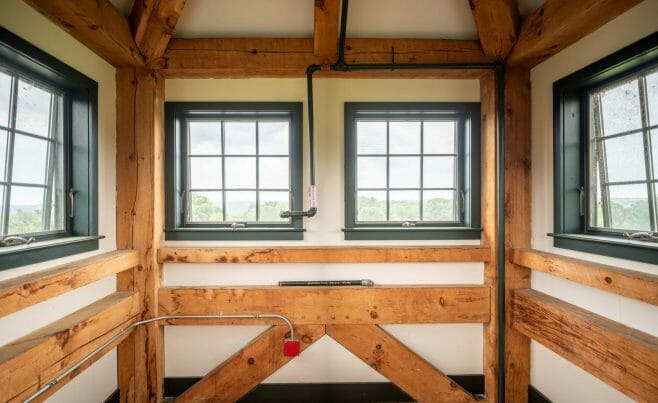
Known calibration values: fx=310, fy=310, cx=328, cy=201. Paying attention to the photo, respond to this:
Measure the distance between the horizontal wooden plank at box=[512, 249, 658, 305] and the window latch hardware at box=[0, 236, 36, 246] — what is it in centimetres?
280

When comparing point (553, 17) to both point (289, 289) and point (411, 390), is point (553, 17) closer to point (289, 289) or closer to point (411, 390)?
point (289, 289)

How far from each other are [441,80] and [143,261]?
2465 mm

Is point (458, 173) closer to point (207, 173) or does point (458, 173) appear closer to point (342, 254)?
point (342, 254)

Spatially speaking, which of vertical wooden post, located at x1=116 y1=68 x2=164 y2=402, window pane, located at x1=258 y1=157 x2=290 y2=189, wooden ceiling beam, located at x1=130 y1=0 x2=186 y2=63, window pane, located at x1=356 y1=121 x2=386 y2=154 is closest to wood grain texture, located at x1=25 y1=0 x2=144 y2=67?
wooden ceiling beam, located at x1=130 y1=0 x2=186 y2=63

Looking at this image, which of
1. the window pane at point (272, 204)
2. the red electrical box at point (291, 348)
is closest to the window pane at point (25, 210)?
the window pane at point (272, 204)

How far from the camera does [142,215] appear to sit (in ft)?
6.90

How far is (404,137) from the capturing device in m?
2.35

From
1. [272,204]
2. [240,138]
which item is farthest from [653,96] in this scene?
[240,138]

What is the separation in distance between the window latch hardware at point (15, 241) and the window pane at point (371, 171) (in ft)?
6.29

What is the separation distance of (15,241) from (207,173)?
111cm

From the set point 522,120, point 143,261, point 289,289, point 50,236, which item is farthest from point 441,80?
point 50,236

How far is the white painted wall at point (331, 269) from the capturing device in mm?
2244

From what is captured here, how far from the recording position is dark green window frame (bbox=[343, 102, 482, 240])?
2.27 meters

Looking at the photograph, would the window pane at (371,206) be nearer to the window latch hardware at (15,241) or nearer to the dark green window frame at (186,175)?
the dark green window frame at (186,175)
